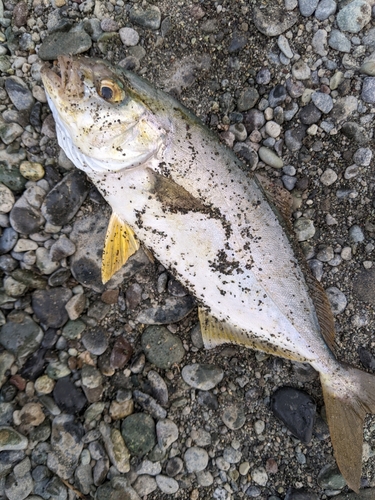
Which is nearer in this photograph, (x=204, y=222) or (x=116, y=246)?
(x=204, y=222)

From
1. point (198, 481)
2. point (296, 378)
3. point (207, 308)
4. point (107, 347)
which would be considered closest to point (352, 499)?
point (296, 378)

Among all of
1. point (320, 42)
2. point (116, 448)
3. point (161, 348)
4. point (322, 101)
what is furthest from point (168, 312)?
point (320, 42)

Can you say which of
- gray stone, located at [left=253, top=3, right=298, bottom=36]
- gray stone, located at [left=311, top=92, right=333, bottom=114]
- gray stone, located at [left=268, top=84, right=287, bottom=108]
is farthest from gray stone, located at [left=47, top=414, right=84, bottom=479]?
gray stone, located at [left=253, top=3, right=298, bottom=36]

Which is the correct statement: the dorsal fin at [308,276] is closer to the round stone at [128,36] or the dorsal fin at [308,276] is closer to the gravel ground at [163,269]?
the gravel ground at [163,269]

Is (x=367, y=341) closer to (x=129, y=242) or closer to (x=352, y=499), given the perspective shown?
(x=352, y=499)

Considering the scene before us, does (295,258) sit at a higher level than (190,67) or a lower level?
lower

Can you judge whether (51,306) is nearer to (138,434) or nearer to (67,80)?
(138,434)
